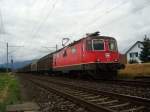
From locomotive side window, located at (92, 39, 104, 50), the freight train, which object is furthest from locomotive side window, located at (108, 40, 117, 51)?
locomotive side window, located at (92, 39, 104, 50)

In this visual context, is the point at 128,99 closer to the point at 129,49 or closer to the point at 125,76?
the point at 125,76

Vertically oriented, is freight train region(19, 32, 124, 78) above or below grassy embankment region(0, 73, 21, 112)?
above

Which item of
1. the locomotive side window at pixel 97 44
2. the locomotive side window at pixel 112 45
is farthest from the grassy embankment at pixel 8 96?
the locomotive side window at pixel 112 45

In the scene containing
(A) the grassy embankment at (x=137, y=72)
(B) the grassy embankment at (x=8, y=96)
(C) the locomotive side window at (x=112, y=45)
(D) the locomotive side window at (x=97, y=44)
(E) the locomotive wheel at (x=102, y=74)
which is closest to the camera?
(B) the grassy embankment at (x=8, y=96)

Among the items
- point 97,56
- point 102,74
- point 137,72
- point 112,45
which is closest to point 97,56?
point 97,56

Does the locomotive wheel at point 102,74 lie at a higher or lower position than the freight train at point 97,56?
lower

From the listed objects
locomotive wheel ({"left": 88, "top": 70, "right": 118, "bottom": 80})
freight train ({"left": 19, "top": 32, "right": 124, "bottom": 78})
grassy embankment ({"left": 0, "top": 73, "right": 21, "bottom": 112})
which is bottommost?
grassy embankment ({"left": 0, "top": 73, "right": 21, "bottom": 112})

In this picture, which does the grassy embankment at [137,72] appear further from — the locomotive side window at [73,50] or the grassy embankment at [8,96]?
the grassy embankment at [8,96]

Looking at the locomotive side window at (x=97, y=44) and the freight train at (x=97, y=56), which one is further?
the locomotive side window at (x=97, y=44)

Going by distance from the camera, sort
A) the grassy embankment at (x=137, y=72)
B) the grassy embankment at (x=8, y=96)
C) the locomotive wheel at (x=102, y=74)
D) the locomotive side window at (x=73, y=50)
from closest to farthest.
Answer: the grassy embankment at (x=8, y=96) < the locomotive wheel at (x=102, y=74) < the locomotive side window at (x=73, y=50) < the grassy embankment at (x=137, y=72)

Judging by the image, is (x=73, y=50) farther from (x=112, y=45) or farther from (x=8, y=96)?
(x=8, y=96)

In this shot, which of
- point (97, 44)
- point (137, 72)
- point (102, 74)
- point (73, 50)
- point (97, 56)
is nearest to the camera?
point (97, 56)

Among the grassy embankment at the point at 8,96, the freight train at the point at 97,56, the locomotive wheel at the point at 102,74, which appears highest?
the freight train at the point at 97,56

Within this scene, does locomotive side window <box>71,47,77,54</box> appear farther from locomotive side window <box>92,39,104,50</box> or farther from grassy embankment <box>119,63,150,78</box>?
grassy embankment <box>119,63,150,78</box>
